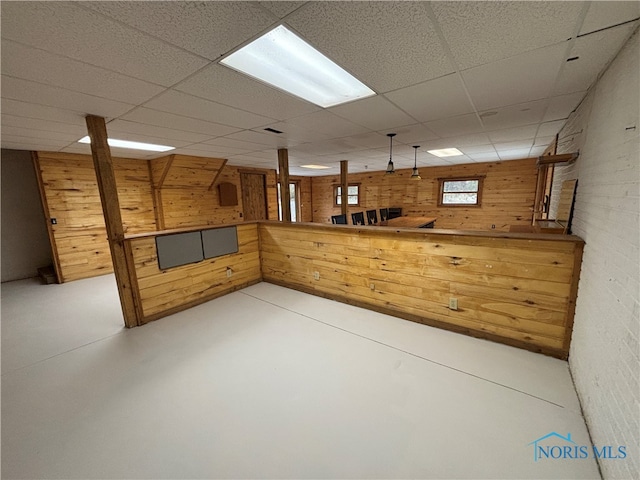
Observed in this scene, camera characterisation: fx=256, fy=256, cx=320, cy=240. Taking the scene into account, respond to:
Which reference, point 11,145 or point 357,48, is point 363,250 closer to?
point 357,48

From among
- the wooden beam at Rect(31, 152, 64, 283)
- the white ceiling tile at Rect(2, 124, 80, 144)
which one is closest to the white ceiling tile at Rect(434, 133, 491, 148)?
the white ceiling tile at Rect(2, 124, 80, 144)

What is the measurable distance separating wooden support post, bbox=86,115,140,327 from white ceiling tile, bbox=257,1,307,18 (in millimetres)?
2324

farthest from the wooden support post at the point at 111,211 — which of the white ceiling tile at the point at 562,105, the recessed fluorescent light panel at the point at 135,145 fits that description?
the white ceiling tile at the point at 562,105

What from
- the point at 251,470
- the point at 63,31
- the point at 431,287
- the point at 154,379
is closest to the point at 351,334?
the point at 431,287

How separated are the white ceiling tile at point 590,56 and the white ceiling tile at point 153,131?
343cm

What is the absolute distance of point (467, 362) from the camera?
2.09 m

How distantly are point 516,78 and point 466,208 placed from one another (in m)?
5.70

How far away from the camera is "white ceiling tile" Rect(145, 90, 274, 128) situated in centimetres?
205

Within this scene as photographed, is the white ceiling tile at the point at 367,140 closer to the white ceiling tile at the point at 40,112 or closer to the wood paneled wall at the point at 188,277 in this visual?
the wood paneled wall at the point at 188,277

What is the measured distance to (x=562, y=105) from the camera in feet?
7.77

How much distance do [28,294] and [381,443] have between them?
17.5ft

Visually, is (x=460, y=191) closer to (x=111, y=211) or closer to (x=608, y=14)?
(x=608, y=14)

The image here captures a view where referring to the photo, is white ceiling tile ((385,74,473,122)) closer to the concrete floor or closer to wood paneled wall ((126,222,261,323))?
the concrete floor

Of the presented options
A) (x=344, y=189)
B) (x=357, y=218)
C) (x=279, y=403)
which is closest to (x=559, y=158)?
(x=279, y=403)
